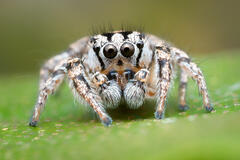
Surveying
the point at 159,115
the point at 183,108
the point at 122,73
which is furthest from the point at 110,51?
the point at 183,108

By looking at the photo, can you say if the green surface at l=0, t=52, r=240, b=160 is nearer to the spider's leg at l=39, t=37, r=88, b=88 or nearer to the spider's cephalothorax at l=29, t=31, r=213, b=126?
the spider's cephalothorax at l=29, t=31, r=213, b=126

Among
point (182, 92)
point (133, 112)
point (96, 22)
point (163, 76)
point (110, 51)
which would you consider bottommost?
point (133, 112)

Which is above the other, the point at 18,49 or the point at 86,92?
the point at 18,49

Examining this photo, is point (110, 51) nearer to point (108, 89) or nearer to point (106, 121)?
point (108, 89)

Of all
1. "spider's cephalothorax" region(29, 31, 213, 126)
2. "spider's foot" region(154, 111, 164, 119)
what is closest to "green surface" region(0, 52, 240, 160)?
"spider's foot" region(154, 111, 164, 119)

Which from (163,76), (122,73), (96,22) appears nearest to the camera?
(163,76)

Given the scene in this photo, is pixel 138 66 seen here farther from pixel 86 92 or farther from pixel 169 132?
pixel 169 132

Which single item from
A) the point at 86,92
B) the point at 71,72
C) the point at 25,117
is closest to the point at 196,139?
the point at 86,92
